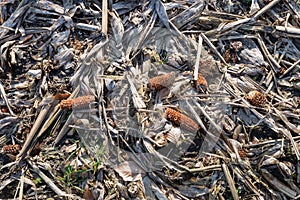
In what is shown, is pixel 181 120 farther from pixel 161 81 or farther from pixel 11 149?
pixel 11 149

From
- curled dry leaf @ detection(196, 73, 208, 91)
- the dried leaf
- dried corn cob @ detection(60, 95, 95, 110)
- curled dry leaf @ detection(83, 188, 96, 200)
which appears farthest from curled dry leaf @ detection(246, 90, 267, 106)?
curled dry leaf @ detection(83, 188, 96, 200)

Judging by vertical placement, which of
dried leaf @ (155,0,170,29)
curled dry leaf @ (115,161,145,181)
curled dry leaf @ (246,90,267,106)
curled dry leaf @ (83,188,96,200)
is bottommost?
curled dry leaf @ (83,188,96,200)

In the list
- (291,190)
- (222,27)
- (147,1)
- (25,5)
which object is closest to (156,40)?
(147,1)

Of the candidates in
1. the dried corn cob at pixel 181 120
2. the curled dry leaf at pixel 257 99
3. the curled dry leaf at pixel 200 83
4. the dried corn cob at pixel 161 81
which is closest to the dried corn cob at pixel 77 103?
the dried corn cob at pixel 161 81

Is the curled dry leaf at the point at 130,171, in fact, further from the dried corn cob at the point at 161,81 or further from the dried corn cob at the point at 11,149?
the dried corn cob at the point at 11,149

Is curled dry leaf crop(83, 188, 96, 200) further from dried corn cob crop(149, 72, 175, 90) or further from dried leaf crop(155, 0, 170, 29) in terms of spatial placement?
dried leaf crop(155, 0, 170, 29)

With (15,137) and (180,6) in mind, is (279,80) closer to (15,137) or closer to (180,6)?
(180,6)
